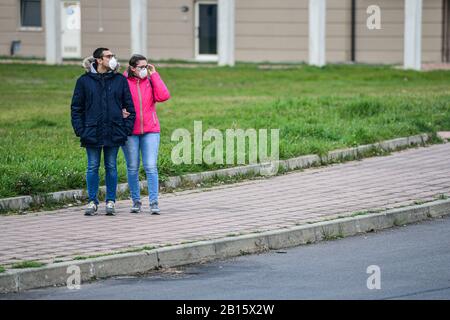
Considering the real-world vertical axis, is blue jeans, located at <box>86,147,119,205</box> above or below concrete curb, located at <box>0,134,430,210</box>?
above

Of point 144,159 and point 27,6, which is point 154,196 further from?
point 27,6

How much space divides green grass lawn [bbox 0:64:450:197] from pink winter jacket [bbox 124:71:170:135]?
5.38ft

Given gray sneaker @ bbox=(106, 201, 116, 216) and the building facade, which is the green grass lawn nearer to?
gray sneaker @ bbox=(106, 201, 116, 216)

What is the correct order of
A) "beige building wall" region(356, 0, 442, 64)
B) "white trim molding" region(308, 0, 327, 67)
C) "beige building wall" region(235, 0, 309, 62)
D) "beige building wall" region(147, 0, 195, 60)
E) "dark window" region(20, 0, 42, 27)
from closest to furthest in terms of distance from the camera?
1. "white trim molding" region(308, 0, 327, 67)
2. "beige building wall" region(356, 0, 442, 64)
3. "beige building wall" region(235, 0, 309, 62)
4. "beige building wall" region(147, 0, 195, 60)
5. "dark window" region(20, 0, 42, 27)

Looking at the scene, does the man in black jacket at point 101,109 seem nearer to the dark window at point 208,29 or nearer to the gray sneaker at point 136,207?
the gray sneaker at point 136,207

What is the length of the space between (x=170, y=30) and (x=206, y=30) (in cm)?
166

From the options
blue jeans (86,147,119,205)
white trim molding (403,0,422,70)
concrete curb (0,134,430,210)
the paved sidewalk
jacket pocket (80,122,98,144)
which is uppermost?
white trim molding (403,0,422,70)

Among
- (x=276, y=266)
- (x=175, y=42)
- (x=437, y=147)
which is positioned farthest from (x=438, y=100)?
(x=175, y=42)

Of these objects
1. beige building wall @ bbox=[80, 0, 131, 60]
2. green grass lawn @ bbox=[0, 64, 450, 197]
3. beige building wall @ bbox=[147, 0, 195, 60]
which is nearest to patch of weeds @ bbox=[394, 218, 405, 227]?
green grass lawn @ bbox=[0, 64, 450, 197]

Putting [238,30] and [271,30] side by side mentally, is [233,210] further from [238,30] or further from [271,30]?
[238,30]

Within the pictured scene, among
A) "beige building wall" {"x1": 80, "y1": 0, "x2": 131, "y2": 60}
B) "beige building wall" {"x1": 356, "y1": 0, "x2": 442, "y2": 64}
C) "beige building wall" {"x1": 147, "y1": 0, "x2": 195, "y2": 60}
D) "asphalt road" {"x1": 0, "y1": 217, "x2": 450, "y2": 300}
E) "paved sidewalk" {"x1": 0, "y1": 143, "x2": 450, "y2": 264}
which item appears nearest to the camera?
"asphalt road" {"x1": 0, "y1": 217, "x2": 450, "y2": 300}

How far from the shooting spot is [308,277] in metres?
9.97

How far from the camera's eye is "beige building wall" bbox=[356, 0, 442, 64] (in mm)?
44438

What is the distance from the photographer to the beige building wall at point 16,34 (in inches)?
1911
